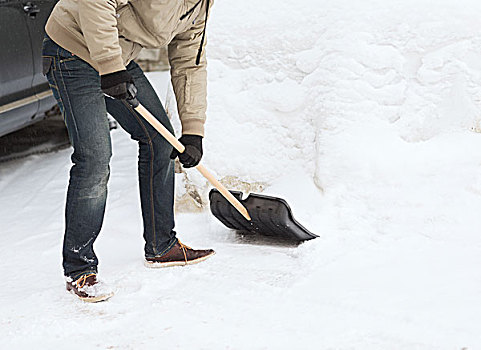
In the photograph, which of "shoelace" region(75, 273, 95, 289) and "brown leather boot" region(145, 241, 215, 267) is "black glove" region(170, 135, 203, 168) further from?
"shoelace" region(75, 273, 95, 289)

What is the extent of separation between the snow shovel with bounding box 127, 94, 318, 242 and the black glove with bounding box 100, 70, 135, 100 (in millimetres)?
585

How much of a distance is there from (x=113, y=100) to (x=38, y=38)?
2001 millimetres

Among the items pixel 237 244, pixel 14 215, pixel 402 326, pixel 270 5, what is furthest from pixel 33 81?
pixel 402 326

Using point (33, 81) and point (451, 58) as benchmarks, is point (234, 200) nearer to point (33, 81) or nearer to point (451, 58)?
point (451, 58)

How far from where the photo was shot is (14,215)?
12.7 feet

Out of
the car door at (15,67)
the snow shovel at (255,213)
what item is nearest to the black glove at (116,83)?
the snow shovel at (255,213)

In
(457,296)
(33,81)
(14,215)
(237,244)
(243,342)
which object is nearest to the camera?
(243,342)

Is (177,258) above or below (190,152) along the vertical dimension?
below

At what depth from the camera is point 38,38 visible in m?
4.41

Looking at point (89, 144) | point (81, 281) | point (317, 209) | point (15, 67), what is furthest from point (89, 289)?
point (15, 67)

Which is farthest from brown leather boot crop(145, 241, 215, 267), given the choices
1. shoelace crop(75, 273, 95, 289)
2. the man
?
shoelace crop(75, 273, 95, 289)

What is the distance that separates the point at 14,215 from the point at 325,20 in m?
2.20

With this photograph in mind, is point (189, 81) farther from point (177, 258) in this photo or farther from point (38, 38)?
point (38, 38)

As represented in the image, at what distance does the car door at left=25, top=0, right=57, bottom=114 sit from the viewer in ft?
14.2
